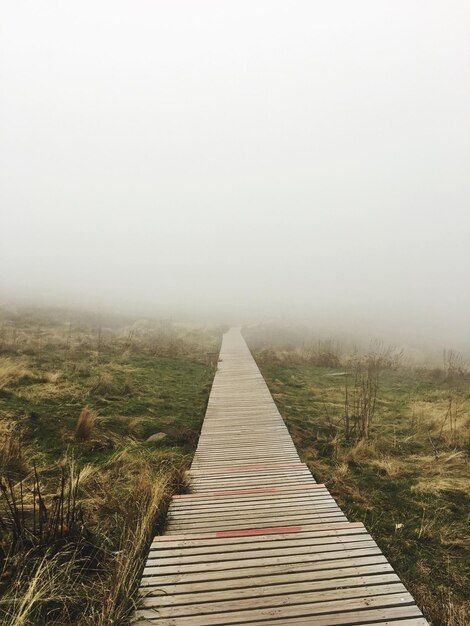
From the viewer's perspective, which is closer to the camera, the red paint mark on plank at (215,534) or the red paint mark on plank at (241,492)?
the red paint mark on plank at (215,534)

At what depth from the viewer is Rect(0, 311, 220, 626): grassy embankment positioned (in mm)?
2906

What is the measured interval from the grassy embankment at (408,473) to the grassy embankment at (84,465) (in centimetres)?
255

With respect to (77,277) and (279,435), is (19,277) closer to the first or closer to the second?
(77,277)

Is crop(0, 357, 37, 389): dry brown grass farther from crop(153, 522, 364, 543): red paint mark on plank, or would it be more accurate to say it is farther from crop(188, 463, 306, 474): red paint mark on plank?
crop(153, 522, 364, 543): red paint mark on plank

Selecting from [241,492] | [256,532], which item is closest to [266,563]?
[256,532]

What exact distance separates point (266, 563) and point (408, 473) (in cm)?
437

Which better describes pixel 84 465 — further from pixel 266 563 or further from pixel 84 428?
pixel 266 563

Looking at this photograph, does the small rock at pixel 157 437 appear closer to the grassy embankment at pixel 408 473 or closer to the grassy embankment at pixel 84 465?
the grassy embankment at pixel 84 465

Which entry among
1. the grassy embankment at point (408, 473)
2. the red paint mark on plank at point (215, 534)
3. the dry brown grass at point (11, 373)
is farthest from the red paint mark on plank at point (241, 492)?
the dry brown grass at point (11, 373)

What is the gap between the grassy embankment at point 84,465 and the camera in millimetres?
2906

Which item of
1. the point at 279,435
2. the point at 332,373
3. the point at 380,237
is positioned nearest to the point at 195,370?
the point at 332,373

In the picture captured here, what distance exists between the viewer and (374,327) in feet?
136

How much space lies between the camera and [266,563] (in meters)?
3.19

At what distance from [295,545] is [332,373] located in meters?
13.3
